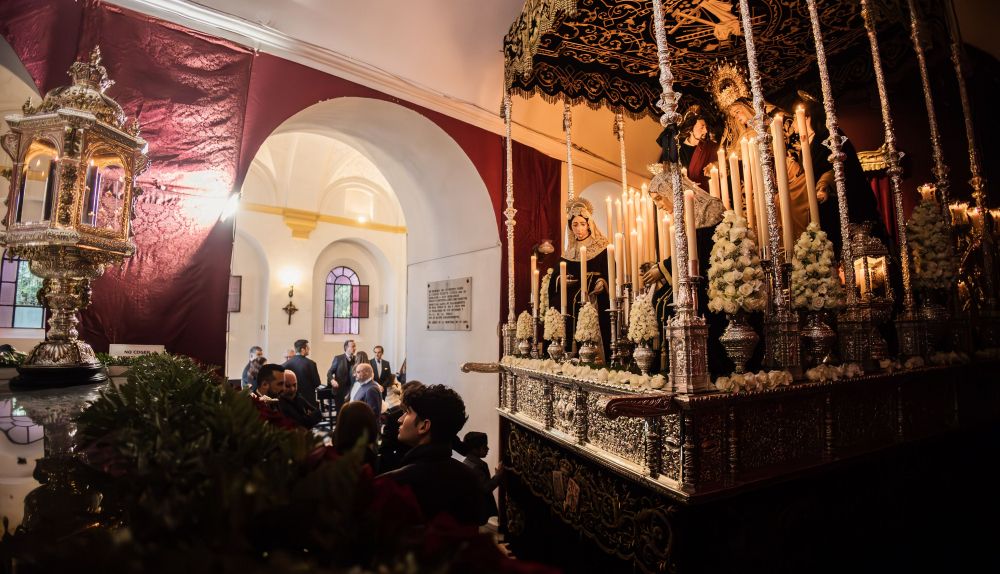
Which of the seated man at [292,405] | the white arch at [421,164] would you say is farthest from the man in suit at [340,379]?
the seated man at [292,405]

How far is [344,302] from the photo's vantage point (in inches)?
576

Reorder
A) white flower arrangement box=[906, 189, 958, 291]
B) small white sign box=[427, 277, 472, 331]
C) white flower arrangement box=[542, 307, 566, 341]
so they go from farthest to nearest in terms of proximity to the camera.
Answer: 1. small white sign box=[427, 277, 472, 331]
2. white flower arrangement box=[542, 307, 566, 341]
3. white flower arrangement box=[906, 189, 958, 291]

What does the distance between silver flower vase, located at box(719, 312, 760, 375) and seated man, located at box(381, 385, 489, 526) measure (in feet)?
4.48

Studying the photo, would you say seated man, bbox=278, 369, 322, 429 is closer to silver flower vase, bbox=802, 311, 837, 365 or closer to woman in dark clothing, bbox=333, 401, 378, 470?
woman in dark clothing, bbox=333, 401, 378, 470

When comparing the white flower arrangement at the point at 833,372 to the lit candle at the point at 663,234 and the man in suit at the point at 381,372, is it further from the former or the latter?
the man in suit at the point at 381,372

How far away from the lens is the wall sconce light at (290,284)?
11969mm

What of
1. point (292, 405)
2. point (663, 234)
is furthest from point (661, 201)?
point (292, 405)

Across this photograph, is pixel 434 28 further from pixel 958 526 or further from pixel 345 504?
pixel 958 526

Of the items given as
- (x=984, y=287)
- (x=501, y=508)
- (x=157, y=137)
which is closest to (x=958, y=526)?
(x=984, y=287)

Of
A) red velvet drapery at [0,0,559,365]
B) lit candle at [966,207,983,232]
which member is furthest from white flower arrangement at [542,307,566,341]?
lit candle at [966,207,983,232]

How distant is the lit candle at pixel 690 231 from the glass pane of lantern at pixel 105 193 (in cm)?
320

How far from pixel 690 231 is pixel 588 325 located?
1541 mm

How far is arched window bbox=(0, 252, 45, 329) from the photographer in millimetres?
8008

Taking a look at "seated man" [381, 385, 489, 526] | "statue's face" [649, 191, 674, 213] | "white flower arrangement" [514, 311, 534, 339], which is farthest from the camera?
"white flower arrangement" [514, 311, 534, 339]
